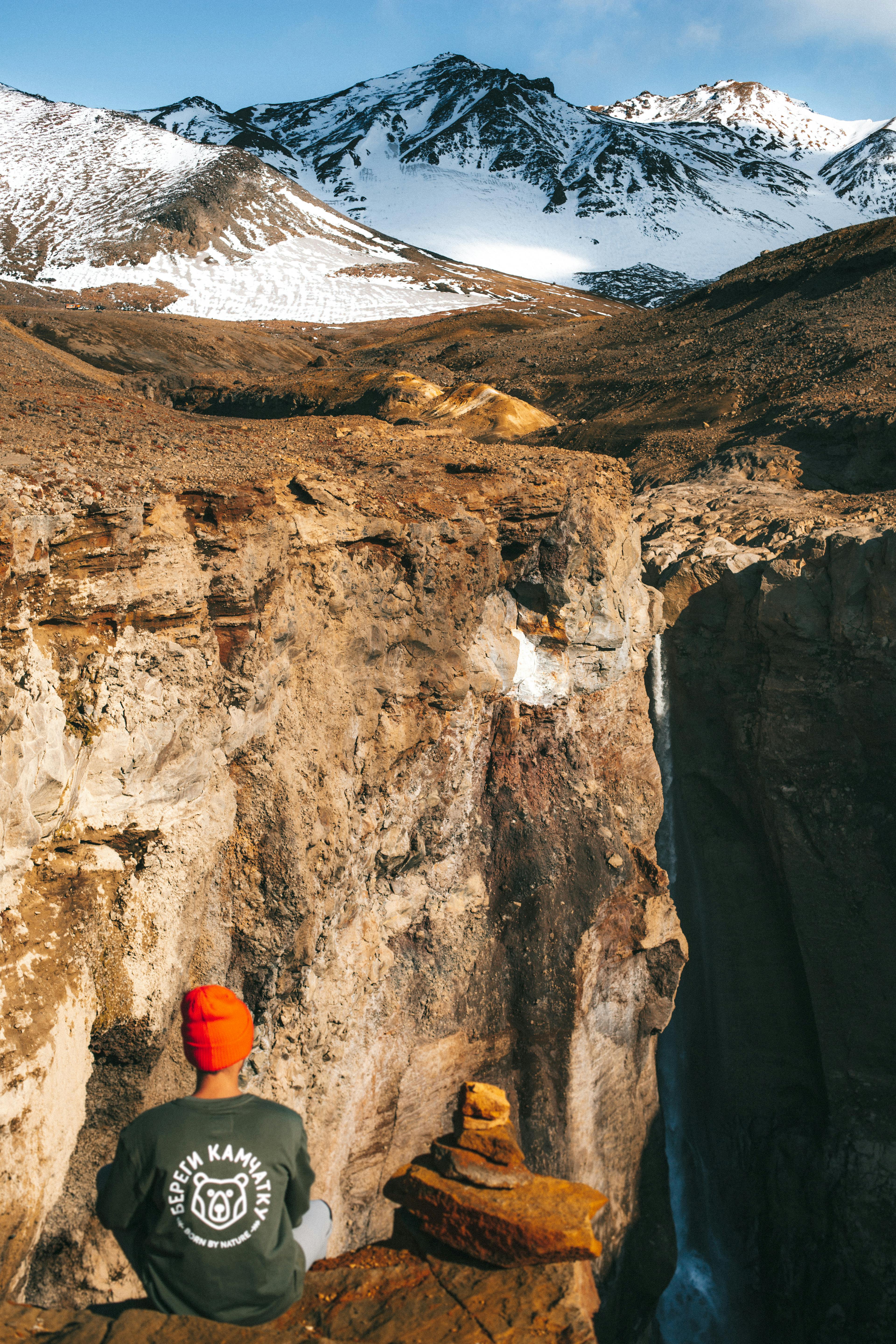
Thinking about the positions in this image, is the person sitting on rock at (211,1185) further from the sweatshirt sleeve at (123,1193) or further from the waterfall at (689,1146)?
the waterfall at (689,1146)

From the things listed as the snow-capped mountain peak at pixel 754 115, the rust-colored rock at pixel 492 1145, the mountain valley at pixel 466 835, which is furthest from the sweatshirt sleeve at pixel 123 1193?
the snow-capped mountain peak at pixel 754 115

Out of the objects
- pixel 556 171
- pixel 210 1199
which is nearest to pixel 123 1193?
pixel 210 1199

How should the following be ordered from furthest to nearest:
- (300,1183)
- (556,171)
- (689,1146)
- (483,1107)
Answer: (556,171) < (689,1146) < (483,1107) < (300,1183)

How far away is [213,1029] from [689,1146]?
33.8ft

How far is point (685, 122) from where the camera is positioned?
112062mm

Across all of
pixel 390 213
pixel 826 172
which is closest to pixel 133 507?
pixel 390 213

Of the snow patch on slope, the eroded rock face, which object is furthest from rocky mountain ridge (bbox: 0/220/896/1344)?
the snow patch on slope

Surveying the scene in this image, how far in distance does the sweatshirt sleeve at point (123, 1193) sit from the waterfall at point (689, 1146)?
8.47 metres

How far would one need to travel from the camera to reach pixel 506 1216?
4.55 m

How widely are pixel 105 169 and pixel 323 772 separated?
197 feet

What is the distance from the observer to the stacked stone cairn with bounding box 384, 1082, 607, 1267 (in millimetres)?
4449

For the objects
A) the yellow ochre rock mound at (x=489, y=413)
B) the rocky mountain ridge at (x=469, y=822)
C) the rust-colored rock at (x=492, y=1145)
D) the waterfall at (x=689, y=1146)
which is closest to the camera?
the rust-colored rock at (x=492, y=1145)

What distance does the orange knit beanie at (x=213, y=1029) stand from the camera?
2830mm

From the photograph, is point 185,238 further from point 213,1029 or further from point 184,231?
point 213,1029
